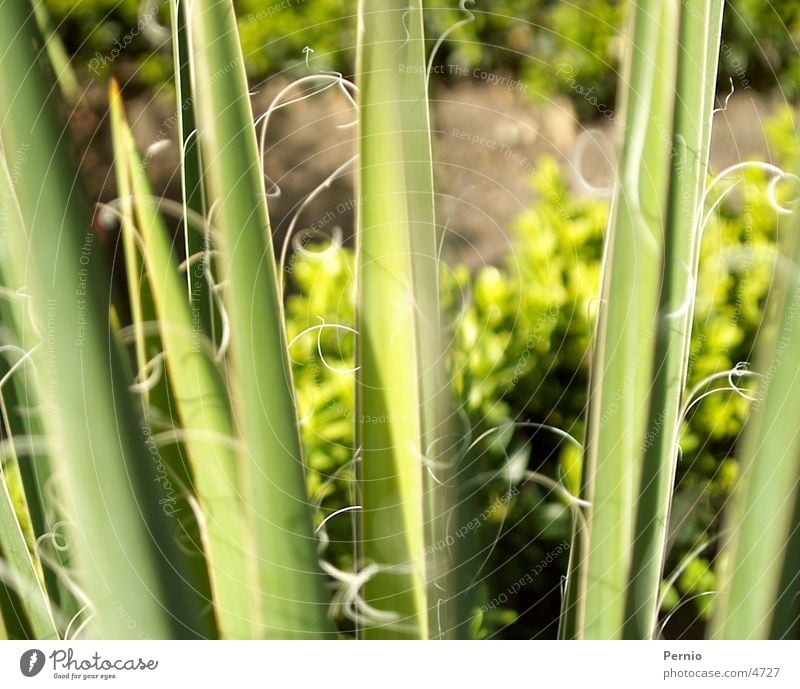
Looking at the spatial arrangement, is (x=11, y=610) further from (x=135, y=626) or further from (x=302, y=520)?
(x=302, y=520)

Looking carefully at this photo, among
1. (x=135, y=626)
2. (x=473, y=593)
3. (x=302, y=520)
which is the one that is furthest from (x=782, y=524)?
(x=135, y=626)

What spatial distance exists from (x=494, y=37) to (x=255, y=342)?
0.32 m

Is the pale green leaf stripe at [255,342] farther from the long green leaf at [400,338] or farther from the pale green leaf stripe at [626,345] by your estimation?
the pale green leaf stripe at [626,345]

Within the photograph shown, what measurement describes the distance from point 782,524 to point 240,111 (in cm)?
53

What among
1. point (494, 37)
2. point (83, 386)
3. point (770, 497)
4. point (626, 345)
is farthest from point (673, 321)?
point (83, 386)

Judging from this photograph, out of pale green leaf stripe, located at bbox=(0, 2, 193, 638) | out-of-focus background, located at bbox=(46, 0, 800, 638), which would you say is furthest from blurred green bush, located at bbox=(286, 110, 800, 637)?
pale green leaf stripe, located at bbox=(0, 2, 193, 638)

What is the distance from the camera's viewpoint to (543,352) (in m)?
0.70

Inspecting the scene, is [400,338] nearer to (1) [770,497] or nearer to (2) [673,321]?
(2) [673,321]

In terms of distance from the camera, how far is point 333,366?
2.19ft

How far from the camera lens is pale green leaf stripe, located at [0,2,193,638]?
0.55 m

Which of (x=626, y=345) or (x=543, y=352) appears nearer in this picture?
(x=626, y=345)
